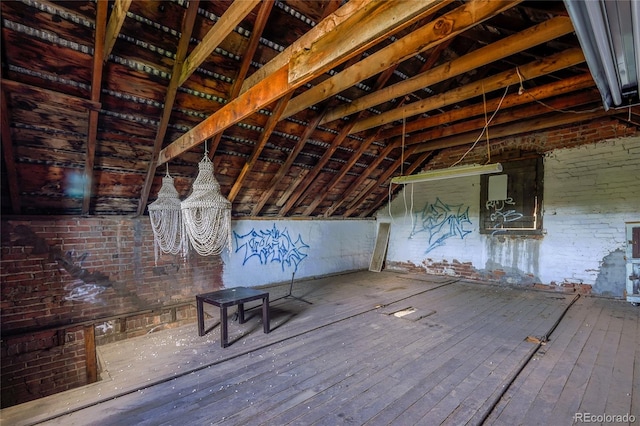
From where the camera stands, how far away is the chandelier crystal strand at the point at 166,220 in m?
3.72

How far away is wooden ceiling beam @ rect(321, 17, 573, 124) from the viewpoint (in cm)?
222

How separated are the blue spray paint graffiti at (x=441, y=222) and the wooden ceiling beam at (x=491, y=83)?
3.23 m

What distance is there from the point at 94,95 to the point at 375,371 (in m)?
3.39

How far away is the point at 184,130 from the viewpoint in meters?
3.46

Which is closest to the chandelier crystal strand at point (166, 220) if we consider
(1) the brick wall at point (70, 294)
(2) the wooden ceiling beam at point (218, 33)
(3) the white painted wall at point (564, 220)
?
(1) the brick wall at point (70, 294)

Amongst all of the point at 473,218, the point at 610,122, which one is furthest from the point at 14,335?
the point at 610,122

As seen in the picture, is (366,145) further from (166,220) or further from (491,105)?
(166,220)

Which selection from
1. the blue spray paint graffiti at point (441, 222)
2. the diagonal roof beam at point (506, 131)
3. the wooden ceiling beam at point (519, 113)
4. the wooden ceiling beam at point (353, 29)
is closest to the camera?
the wooden ceiling beam at point (353, 29)

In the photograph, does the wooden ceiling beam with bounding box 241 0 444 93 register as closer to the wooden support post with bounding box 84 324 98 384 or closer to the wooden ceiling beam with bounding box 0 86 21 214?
the wooden ceiling beam with bounding box 0 86 21 214

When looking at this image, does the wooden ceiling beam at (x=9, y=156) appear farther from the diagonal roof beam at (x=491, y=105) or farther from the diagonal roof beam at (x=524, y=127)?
the diagonal roof beam at (x=524, y=127)

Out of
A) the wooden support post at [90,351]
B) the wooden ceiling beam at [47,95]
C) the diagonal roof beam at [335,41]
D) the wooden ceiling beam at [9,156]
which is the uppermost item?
the wooden ceiling beam at [47,95]

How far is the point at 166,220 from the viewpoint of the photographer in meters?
4.00

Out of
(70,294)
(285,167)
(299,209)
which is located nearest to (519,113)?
(285,167)

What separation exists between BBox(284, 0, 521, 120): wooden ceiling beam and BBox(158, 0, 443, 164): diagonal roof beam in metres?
0.44
